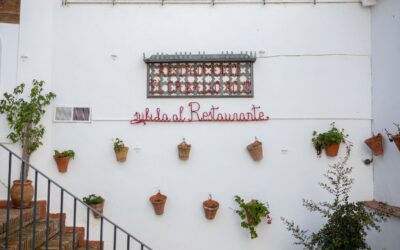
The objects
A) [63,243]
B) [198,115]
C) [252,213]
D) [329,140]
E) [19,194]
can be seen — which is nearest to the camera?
[63,243]

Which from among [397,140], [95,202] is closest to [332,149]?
[397,140]

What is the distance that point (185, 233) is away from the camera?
4391 millimetres

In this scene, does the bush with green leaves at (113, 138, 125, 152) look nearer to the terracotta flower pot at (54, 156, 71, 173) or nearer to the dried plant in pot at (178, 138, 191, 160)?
the terracotta flower pot at (54, 156, 71, 173)

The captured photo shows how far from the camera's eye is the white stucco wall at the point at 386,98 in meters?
4.01

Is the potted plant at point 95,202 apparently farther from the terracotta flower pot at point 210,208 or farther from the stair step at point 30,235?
the terracotta flower pot at point 210,208

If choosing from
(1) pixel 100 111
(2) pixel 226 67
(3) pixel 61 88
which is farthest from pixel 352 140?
(3) pixel 61 88

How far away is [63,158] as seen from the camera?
14.2ft

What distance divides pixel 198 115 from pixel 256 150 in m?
0.94

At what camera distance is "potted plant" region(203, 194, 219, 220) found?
4.26 metres

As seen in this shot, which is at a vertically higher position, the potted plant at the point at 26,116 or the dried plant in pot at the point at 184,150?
the potted plant at the point at 26,116

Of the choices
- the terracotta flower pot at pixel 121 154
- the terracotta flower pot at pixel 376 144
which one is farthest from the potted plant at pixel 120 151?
the terracotta flower pot at pixel 376 144

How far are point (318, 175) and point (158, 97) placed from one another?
2.49m

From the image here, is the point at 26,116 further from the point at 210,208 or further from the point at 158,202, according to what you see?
the point at 210,208

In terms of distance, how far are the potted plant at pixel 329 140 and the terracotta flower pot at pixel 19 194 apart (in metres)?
3.83
